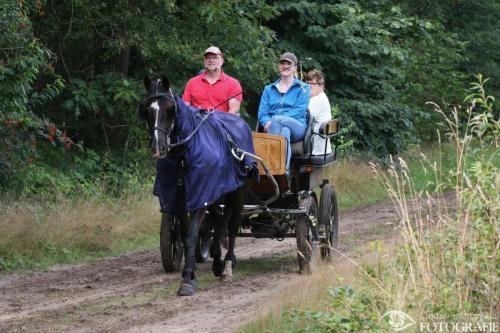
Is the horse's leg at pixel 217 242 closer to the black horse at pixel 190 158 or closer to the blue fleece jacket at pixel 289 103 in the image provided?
the black horse at pixel 190 158

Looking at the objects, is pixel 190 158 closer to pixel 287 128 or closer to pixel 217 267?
pixel 217 267

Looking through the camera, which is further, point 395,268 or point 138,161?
point 138,161

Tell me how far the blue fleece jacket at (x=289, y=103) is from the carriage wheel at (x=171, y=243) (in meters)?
1.47

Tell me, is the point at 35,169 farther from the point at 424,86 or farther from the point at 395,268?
the point at 424,86

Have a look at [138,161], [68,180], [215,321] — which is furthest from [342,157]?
[215,321]

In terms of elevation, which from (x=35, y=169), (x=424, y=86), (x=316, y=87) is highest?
(x=424, y=86)

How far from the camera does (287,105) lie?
10633mm

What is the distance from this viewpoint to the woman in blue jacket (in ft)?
34.1

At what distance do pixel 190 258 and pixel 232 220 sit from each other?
1143 millimetres

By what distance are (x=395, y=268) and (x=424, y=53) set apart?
760 inches

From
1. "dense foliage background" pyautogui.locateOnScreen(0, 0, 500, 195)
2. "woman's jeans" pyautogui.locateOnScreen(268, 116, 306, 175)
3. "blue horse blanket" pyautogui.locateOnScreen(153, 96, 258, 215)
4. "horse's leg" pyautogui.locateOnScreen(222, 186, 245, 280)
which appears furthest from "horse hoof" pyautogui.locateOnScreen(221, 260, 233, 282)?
"dense foliage background" pyautogui.locateOnScreen(0, 0, 500, 195)

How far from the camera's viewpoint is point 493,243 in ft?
21.5

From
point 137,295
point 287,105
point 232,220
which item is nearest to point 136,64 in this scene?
point 287,105

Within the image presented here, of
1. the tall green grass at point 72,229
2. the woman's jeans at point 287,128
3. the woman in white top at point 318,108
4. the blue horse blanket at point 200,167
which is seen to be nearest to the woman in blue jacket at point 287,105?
the woman's jeans at point 287,128
